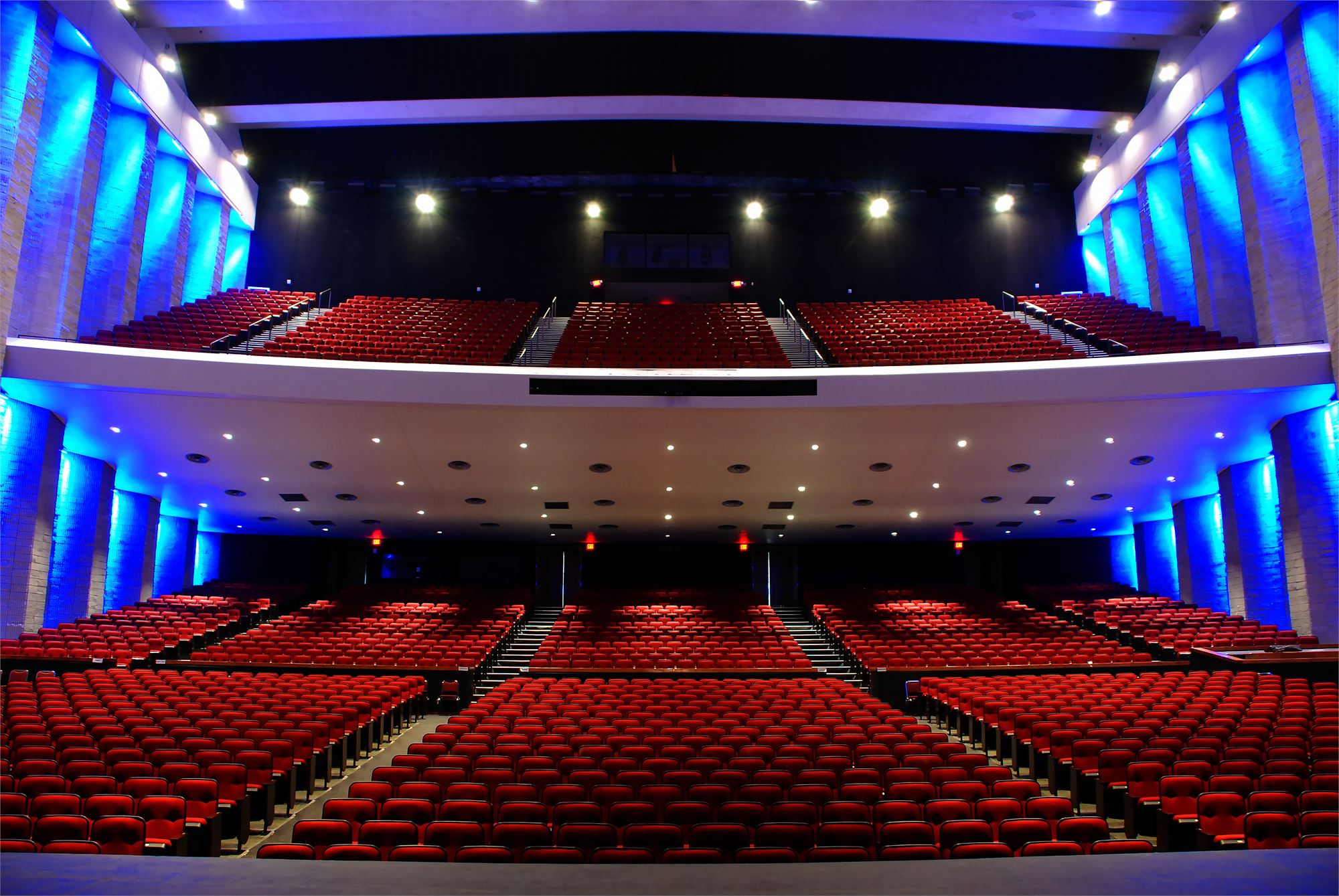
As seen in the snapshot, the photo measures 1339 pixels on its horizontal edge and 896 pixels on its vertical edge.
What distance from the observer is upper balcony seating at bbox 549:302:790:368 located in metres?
11.6

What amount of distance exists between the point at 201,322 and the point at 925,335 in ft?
39.6

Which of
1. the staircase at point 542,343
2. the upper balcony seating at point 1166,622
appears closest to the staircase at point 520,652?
the staircase at point 542,343

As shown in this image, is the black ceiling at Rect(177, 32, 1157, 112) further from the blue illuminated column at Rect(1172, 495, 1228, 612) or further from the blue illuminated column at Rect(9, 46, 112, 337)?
the blue illuminated column at Rect(1172, 495, 1228, 612)

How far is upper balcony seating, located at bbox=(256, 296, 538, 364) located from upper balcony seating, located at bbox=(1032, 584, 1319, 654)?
10858 mm

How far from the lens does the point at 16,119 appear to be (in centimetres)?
980

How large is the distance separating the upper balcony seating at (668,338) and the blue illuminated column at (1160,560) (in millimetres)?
10377

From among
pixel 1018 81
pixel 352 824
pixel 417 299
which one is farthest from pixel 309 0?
pixel 352 824

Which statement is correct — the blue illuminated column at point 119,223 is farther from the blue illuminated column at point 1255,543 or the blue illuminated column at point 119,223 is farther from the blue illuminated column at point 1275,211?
the blue illuminated column at point 1255,543

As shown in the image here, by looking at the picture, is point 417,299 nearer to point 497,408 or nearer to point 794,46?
point 497,408

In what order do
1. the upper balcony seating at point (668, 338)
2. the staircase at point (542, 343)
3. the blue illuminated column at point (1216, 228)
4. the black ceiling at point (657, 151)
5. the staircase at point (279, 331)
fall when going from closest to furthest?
the upper balcony seating at point (668, 338) → the staircase at point (279, 331) → the staircase at point (542, 343) → the blue illuminated column at point (1216, 228) → the black ceiling at point (657, 151)

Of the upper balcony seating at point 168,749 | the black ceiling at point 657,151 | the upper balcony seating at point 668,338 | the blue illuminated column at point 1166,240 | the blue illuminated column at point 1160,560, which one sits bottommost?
the upper balcony seating at point 168,749

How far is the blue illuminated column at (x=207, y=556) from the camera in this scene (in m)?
19.2

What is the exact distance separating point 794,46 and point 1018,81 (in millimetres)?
4282

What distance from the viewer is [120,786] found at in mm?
4957
